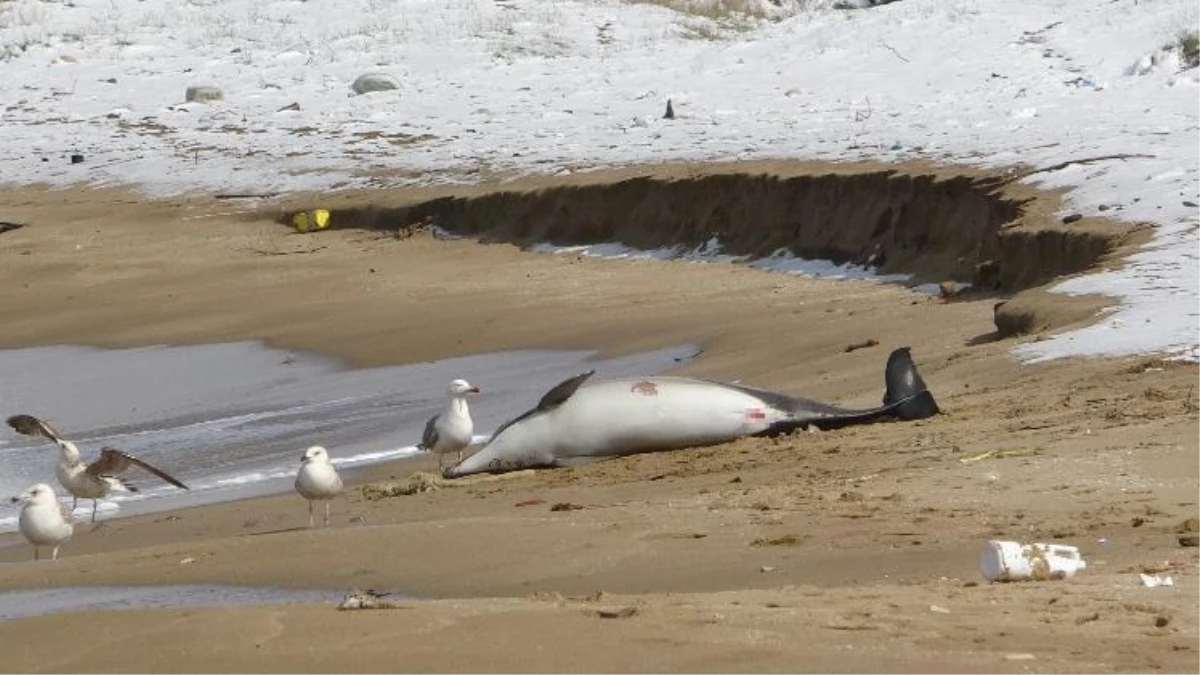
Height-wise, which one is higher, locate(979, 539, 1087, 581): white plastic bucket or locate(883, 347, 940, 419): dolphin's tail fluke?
locate(979, 539, 1087, 581): white plastic bucket

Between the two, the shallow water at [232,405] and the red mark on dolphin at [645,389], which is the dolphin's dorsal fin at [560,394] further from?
the shallow water at [232,405]

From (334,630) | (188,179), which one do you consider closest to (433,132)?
(188,179)

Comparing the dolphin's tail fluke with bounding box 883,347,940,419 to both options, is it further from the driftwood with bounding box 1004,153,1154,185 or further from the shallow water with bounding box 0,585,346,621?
the driftwood with bounding box 1004,153,1154,185

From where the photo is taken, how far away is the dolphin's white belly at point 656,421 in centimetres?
1135

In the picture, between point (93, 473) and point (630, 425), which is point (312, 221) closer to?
point (93, 473)

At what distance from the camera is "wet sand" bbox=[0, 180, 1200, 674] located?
5.93 metres

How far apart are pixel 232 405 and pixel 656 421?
232 inches

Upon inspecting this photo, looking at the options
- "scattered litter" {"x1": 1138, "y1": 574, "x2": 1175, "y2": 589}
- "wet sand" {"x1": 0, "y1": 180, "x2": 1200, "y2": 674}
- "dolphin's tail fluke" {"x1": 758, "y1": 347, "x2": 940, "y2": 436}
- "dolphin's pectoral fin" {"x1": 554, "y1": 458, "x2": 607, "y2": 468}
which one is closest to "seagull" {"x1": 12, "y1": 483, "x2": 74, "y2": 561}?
"wet sand" {"x1": 0, "y1": 180, "x2": 1200, "y2": 674}

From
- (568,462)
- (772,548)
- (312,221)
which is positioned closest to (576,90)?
(312,221)

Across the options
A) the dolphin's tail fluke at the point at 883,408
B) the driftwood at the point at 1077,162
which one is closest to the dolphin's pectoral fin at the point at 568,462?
the dolphin's tail fluke at the point at 883,408

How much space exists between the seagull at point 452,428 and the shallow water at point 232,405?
1073 millimetres


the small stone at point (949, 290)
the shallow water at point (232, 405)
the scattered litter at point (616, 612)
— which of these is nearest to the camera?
the scattered litter at point (616, 612)

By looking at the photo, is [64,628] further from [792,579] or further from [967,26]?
Result: [967,26]

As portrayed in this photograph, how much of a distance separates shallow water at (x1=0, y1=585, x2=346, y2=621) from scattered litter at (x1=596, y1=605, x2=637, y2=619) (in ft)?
5.11
